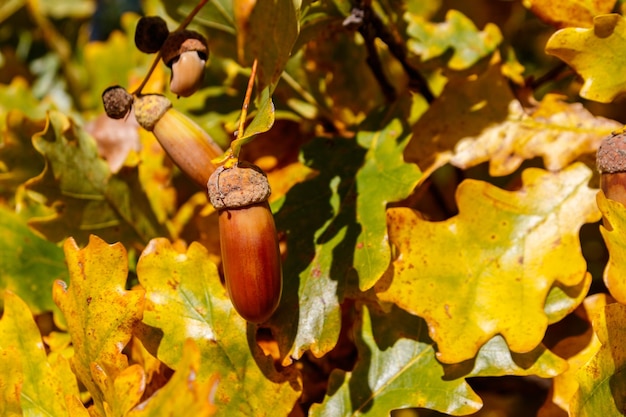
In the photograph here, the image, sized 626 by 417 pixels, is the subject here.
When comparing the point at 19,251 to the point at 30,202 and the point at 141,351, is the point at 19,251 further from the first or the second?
the point at 141,351

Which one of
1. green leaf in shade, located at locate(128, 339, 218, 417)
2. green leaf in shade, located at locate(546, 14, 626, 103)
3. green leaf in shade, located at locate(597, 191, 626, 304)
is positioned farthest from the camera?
green leaf in shade, located at locate(546, 14, 626, 103)

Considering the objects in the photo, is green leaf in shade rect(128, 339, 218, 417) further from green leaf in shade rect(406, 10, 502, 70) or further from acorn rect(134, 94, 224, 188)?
green leaf in shade rect(406, 10, 502, 70)

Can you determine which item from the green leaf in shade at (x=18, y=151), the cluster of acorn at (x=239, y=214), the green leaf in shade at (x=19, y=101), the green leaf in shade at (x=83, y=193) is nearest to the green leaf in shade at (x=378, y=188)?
the cluster of acorn at (x=239, y=214)

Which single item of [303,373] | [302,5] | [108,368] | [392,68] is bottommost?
[303,373]

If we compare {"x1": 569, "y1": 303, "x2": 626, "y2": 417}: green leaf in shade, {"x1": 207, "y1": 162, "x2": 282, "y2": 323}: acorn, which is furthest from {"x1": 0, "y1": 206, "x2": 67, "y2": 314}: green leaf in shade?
{"x1": 569, "y1": 303, "x2": 626, "y2": 417}: green leaf in shade

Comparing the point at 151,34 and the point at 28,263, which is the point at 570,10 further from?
the point at 28,263

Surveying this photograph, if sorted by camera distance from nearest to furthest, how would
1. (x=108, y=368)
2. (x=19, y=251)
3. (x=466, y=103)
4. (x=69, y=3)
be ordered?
(x=108, y=368) < (x=466, y=103) < (x=19, y=251) < (x=69, y=3)

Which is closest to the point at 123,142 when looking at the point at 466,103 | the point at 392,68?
the point at 392,68
